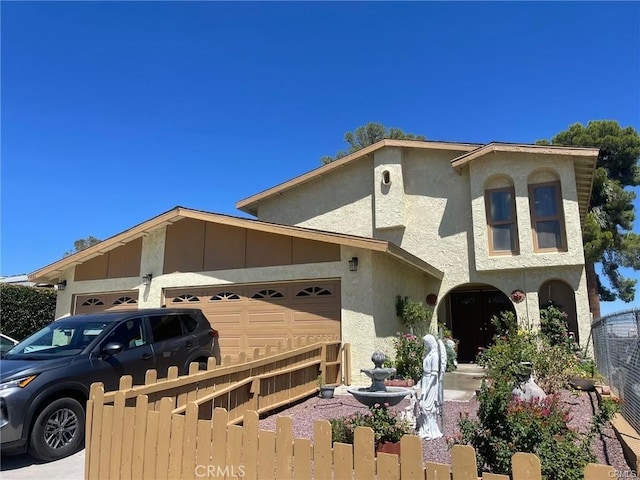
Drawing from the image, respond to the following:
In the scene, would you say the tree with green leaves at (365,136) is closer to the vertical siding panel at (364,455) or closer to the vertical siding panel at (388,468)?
the vertical siding panel at (364,455)

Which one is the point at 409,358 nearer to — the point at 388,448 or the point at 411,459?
the point at 388,448

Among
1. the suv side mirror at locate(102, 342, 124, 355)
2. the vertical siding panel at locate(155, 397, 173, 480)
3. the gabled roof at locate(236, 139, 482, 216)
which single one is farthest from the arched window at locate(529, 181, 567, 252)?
the vertical siding panel at locate(155, 397, 173, 480)

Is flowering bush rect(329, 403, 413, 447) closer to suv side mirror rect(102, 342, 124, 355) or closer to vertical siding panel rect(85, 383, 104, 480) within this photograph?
vertical siding panel rect(85, 383, 104, 480)

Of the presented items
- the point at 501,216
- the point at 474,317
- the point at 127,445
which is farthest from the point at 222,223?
the point at 474,317

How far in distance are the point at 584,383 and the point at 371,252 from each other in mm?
5418

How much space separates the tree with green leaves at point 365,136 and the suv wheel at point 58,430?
26.7 metres

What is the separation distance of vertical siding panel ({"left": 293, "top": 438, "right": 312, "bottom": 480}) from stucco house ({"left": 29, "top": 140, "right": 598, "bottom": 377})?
6.82m

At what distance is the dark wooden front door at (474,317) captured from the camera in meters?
16.2

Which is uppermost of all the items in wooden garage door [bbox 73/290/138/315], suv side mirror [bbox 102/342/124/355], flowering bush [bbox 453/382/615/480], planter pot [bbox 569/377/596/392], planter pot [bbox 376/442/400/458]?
wooden garage door [bbox 73/290/138/315]

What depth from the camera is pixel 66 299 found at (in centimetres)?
1359

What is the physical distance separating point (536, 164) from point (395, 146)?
4.49 m

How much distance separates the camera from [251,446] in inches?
119

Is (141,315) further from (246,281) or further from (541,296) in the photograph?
(541,296)

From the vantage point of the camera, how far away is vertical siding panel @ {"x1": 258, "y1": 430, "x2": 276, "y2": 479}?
293cm
